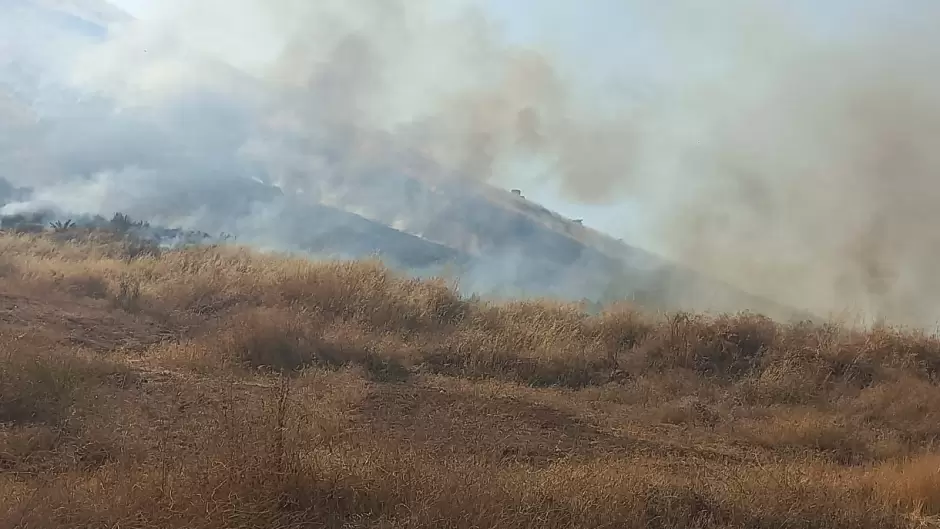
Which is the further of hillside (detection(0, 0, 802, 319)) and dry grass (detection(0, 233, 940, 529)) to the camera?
hillside (detection(0, 0, 802, 319))

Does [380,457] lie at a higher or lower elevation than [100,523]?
higher

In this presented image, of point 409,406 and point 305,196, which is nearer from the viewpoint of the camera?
point 409,406

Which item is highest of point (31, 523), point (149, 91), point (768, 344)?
point (149, 91)

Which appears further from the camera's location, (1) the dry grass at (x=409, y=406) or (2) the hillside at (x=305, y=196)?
(2) the hillside at (x=305, y=196)

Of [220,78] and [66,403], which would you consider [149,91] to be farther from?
[66,403]

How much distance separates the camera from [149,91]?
60.6 ft

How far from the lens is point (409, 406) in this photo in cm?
634

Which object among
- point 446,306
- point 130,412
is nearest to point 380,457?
point 130,412

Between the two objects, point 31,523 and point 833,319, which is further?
point 833,319

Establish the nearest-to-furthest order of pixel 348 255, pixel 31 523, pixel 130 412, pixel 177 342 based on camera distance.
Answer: pixel 31 523 → pixel 130 412 → pixel 177 342 → pixel 348 255

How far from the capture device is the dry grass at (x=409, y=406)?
3.78 metres

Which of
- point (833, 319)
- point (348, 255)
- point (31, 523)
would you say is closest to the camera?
point (31, 523)

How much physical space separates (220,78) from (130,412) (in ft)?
52.5

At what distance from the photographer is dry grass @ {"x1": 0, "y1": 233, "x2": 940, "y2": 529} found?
3781 mm
